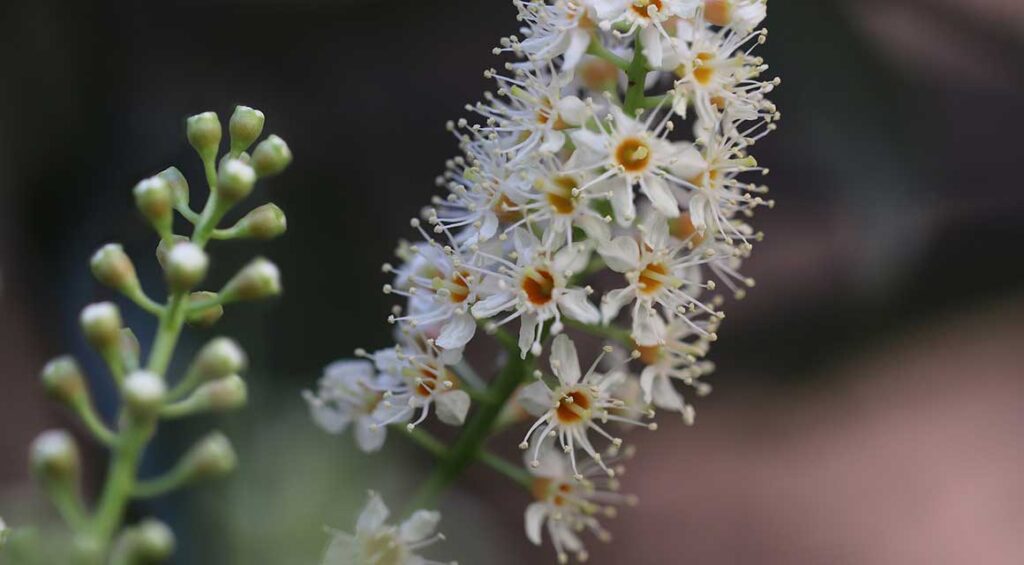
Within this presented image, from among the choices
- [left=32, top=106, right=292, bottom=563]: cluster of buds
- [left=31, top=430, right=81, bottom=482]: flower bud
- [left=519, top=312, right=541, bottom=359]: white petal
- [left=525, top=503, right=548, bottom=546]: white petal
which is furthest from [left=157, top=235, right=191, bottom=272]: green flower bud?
[left=525, top=503, right=548, bottom=546]: white petal

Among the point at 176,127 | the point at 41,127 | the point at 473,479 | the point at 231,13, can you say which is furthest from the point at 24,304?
the point at 473,479

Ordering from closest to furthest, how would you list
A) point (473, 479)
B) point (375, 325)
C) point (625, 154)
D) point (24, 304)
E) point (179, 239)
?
point (179, 239), point (625, 154), point (375, 325), point (24, 304), point (473, 479)

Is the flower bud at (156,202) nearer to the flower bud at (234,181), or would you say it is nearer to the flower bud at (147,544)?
the flower bud at (234,181)

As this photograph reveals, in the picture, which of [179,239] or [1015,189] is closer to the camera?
[179,239]

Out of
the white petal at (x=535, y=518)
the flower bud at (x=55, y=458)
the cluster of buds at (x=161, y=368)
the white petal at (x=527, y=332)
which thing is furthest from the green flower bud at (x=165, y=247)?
the white petal at (x=535, y=518)

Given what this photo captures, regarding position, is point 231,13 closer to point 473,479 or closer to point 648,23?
point 473,479

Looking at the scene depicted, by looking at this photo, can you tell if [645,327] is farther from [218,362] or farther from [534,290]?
[218,362]

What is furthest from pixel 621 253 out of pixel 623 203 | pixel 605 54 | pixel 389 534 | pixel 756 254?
pixel 756 254
